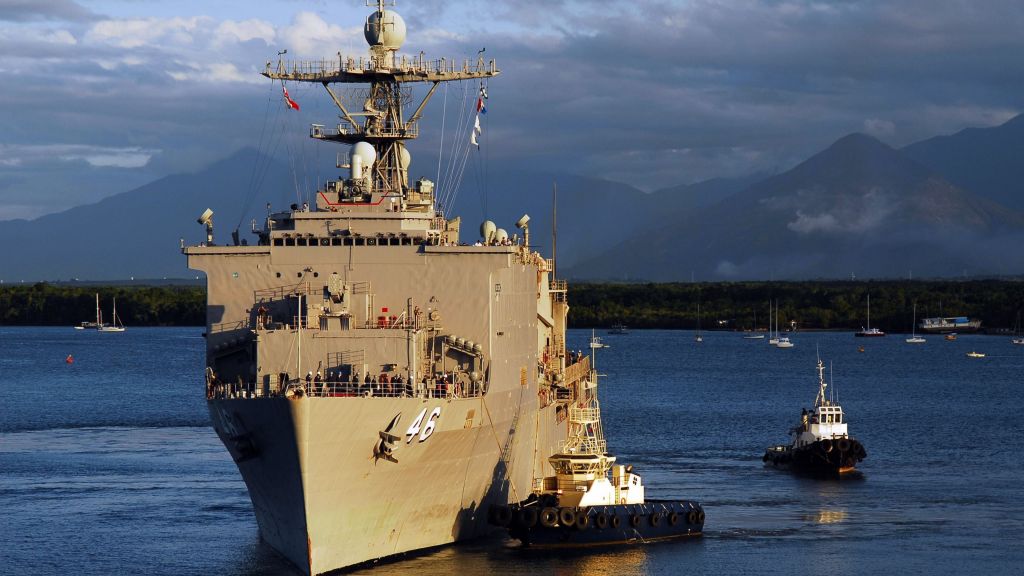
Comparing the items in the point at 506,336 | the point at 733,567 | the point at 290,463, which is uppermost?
the point at 506,336

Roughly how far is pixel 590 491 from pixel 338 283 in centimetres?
773

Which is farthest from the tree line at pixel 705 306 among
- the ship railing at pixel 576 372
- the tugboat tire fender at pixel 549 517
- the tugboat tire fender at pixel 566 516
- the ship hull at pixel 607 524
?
the tugboat tire fender at pixel 549 517

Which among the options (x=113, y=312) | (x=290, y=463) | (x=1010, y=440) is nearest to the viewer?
(x=290, y=463)

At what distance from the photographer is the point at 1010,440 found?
184ft

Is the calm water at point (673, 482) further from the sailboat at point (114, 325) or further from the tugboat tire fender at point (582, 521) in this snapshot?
the sailboat at point (114, 325)

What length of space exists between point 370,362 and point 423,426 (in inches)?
72.8

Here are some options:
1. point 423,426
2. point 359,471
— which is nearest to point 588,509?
point 423,426

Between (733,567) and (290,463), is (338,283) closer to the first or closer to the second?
(290,463)

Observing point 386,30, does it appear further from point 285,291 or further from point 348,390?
point 348,390

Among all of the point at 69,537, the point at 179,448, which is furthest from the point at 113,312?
the point at 69,537

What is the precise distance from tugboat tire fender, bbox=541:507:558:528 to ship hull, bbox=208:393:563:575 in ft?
4.36

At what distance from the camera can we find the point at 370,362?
29.4 metres

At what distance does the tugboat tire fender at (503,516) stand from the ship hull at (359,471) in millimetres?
464

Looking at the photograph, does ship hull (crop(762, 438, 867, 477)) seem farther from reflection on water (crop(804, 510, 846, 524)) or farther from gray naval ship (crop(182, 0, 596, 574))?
gray naval ship (crop(182, 0, 596, 574))
